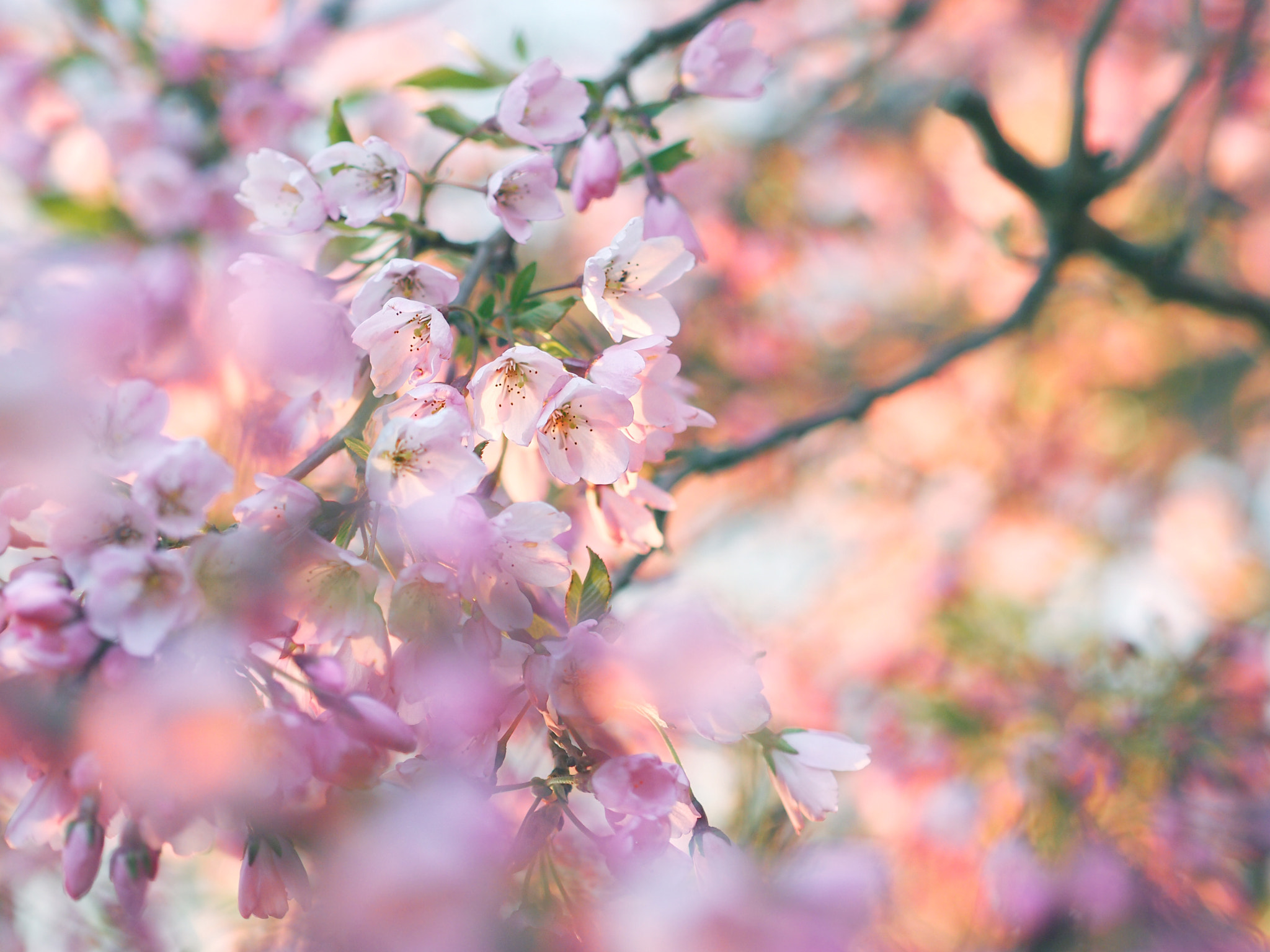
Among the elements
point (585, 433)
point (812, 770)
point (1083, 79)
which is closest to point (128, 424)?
point (585, 433)

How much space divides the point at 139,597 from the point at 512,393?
9.9 inches

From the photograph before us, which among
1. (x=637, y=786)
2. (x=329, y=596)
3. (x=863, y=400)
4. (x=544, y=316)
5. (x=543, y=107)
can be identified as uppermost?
(x=543, y=107)

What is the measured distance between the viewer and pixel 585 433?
21.8 inches

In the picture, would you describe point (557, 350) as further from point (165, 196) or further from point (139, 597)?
point (165, 196)

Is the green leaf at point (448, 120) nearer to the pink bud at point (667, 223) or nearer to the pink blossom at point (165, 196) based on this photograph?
the pink bud at point (667, 223)

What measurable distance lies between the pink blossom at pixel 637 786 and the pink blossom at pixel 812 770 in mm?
162

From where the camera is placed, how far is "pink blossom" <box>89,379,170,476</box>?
0.55 meters

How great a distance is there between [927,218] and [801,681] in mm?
1799

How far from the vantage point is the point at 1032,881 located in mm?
1342

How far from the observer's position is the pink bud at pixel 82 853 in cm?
49

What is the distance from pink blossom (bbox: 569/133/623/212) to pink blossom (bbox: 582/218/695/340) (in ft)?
0.34

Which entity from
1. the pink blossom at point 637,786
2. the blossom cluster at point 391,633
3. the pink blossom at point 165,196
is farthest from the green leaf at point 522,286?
the pink blossom at point 165,196

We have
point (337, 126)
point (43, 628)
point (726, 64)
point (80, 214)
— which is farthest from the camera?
point (80, 214)

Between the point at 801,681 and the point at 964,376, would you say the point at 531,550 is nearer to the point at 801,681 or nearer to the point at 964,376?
the point at 801,681
